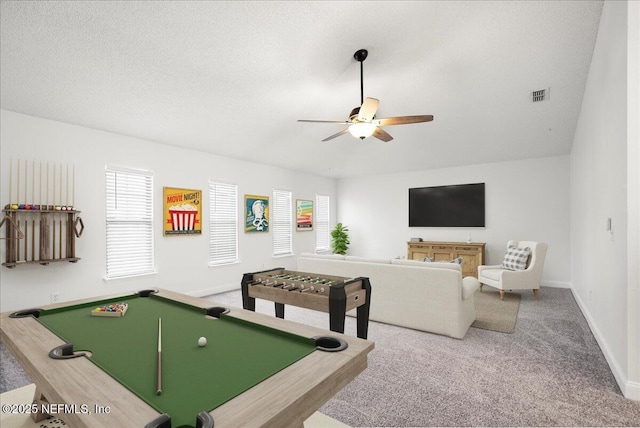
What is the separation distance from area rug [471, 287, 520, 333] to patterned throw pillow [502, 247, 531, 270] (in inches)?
19.5

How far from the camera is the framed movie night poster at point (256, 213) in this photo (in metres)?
6.23

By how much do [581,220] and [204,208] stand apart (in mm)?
5940

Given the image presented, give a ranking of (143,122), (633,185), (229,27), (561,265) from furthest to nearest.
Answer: (561,265)
(143,122)
(229,27)
(633,185)

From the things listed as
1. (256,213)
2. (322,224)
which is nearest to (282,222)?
(256,213)

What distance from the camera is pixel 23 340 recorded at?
4.61 ft

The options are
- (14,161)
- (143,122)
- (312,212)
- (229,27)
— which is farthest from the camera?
(312,212)

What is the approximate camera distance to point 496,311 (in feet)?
14.0

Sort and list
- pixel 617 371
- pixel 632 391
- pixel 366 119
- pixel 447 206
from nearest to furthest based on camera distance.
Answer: pixel 632 391, pixel 617 371, pixel 366 119, pixel 447 206

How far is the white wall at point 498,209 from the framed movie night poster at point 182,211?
14.8ft

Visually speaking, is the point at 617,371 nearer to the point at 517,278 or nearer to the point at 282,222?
the point at 517,278

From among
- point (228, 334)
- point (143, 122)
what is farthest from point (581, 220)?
point (143, 122)

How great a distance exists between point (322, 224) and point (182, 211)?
13.2 ft

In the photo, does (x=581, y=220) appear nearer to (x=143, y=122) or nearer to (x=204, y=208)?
(x=204, y=208)

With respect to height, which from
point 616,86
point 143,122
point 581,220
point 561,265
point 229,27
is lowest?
point 561,265
